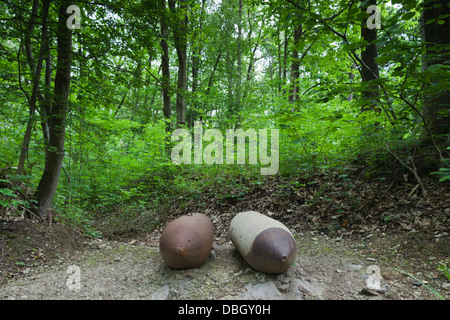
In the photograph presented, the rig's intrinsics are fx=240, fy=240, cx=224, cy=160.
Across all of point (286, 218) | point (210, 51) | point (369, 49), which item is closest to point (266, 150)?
point (286, 218)

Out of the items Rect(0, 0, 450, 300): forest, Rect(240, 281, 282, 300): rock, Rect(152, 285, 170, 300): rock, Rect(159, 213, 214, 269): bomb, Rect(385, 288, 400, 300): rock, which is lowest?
Rect(152, 285, 170, 300): rock

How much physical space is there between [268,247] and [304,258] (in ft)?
3.18

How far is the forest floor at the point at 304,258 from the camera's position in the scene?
8.07 ft

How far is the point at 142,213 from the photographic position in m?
5.61

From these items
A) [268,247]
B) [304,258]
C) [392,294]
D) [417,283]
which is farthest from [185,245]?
[417,283]

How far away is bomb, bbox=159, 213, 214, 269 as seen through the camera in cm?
270

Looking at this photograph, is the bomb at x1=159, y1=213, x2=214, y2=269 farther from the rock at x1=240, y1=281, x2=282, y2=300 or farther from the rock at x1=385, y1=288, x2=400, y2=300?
the rock at x1=385, y1=288, x2=400, y2=300

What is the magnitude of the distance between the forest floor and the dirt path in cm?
1

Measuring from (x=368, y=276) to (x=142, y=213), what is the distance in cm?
460

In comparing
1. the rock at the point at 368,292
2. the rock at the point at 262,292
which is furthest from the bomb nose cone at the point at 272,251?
the rock at the point at 368,292

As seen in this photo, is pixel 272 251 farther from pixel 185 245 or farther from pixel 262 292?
pixel 185 245

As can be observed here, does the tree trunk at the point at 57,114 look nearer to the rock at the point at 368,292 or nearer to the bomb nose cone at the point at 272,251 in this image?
the bomb nose cone at the point at 272,251

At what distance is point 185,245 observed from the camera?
2.71m

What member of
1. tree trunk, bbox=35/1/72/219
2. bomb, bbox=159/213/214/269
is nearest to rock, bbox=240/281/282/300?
bomb, bbox=159/213/214/269
